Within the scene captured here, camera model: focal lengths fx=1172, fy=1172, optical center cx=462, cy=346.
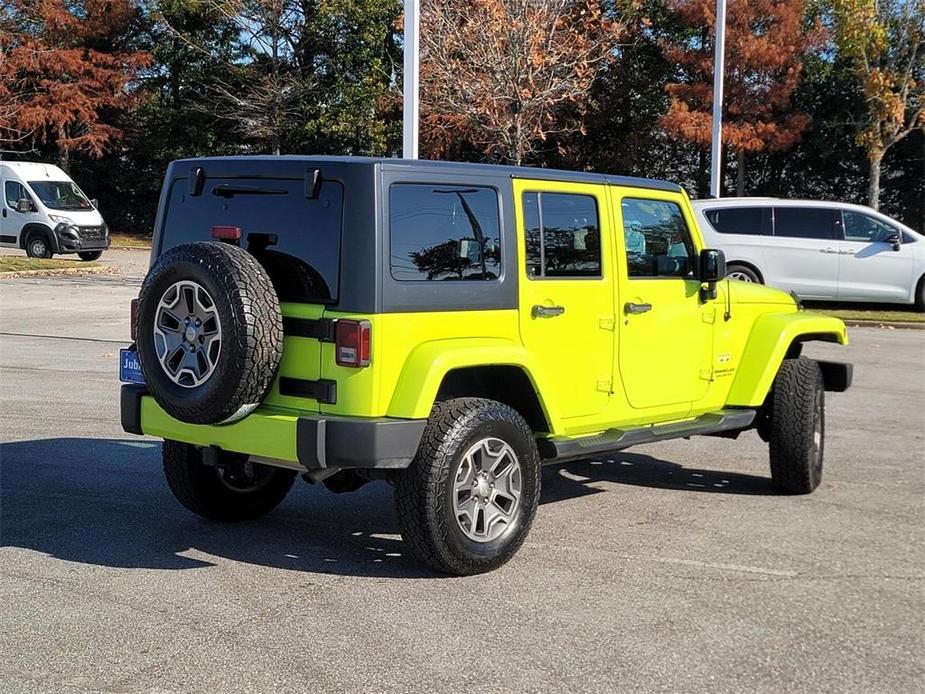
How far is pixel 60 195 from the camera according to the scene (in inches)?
1155

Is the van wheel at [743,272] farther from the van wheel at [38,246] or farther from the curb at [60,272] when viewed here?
the van wheel at [38,246]

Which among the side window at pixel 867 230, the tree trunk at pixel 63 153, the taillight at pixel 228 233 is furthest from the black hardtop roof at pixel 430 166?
the tree trunk at pixel 63 153

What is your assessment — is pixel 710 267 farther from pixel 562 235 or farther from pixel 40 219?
pixel 40 219

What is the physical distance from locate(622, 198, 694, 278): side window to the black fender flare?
24.2m

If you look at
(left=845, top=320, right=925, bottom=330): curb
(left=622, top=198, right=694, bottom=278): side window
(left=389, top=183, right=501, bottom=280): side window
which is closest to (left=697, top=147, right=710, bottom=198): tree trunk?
(left=845, top=320, right=925, bottom=330): curb

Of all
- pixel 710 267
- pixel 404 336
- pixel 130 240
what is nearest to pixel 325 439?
pixel 404 336

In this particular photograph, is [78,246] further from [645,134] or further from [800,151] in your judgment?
[800,151]

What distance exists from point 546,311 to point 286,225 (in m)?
1.37

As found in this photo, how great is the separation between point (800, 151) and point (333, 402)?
1225 inches

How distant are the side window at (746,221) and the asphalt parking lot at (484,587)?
36.7 ft

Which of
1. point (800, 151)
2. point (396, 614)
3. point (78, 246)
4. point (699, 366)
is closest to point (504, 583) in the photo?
point (396, 614)

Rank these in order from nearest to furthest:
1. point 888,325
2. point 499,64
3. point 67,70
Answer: point 888,325
point 499,64
point 67,70

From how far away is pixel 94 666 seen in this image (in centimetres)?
432

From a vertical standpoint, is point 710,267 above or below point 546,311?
above
